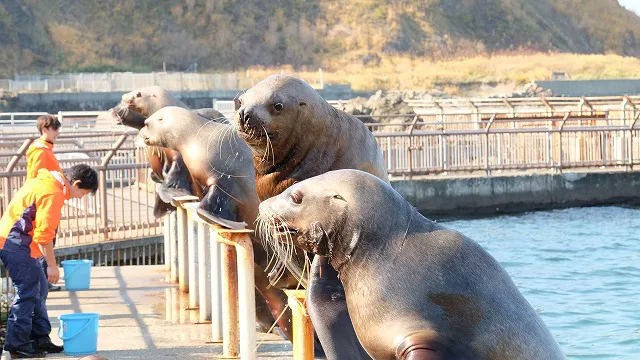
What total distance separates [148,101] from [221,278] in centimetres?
349

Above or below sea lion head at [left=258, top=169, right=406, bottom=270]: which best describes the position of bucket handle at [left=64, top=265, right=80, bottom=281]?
below

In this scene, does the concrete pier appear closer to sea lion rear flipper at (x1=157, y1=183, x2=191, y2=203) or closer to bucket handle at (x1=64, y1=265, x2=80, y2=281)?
bucket handle at (x1=64, y1=265, x2=80, y2=281)

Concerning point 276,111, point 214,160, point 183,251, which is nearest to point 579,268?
point 183,251

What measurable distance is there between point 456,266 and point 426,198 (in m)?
17.9

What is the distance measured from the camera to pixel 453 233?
4.18 metres

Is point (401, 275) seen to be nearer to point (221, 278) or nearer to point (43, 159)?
point (221, 278)

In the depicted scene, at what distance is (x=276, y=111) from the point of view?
559 centimetres

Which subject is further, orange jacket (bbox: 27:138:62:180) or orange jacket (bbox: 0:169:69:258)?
orange jacket (bbox: 27:138:62:180)

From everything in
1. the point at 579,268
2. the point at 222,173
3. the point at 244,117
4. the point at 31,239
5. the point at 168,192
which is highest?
the point at 244,117

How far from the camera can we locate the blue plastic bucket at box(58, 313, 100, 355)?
24.3ft

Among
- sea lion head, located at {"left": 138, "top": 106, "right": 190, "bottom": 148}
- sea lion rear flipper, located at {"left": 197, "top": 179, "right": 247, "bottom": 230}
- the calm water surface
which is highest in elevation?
sea lion head, located at {"left": 138, "top": 106, "right": 190, "bottom": 148}

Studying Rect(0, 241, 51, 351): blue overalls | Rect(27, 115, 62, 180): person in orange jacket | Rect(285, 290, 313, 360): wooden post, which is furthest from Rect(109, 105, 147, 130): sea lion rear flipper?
Rect(285, 290, 313, 360): wooden post

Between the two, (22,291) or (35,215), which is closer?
(35,215)

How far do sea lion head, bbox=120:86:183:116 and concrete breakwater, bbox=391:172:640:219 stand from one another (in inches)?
437
